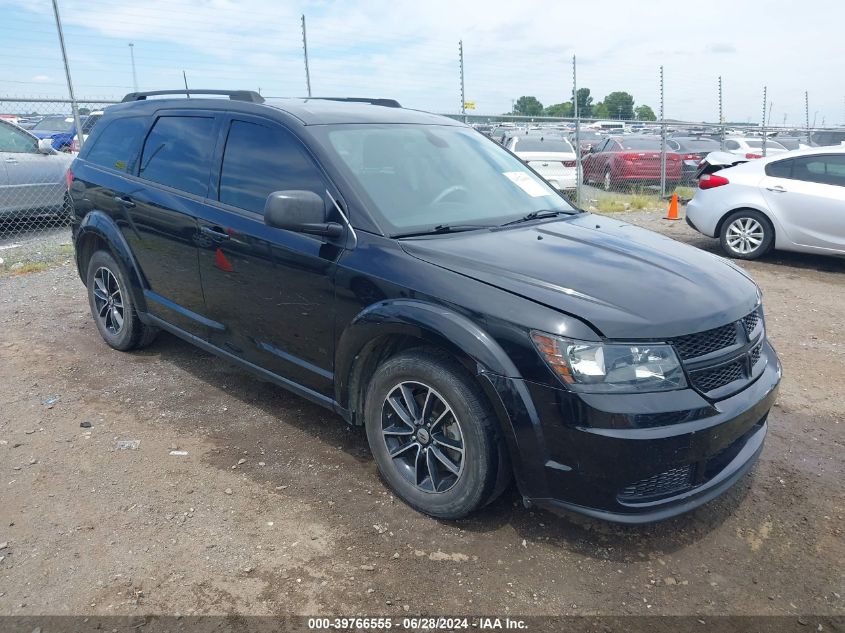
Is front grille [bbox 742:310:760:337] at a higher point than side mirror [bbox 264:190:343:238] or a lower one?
lower

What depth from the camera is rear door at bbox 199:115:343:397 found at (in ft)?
11.5

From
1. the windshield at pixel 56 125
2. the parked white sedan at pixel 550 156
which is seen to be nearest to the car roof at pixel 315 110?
the parked white sedan at pixel 550 156

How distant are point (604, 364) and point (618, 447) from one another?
32 cm

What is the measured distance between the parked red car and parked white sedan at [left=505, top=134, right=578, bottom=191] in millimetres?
2336

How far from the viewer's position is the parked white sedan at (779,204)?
8.15 meters

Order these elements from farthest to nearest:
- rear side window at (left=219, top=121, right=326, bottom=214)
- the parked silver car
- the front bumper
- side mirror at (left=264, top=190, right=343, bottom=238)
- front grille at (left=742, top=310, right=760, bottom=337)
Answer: the parked silver car, rear side window at (left=219, top=121, right=326, bottom=214), side mirror at (left=264, top=190, right=343, bottom=238), front grille at (left=742, top=310, right=760, bottom=337), the front bumper

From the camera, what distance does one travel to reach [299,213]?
323 cm

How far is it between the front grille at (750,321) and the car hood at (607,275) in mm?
42

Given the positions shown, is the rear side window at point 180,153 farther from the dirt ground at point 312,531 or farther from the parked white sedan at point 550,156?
the parked white sedan at point 550,156

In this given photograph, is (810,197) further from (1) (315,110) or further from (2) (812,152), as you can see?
(1) (315,110)

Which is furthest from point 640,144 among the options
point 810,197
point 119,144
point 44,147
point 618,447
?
point 618,447

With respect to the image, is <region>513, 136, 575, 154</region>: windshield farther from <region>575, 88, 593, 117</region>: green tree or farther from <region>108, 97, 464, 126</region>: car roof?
<region>108, 97, 464, 126</region>: car roof

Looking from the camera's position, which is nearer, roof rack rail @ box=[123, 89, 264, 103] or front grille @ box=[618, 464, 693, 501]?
front grille @ box=[618, 464, 693, 501]

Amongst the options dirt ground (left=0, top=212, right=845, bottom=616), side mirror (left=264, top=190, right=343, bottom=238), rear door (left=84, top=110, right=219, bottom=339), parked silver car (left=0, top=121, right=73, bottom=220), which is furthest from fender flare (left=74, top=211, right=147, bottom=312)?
parked silver car (left=0, top=121, right=73, bottom=220)
